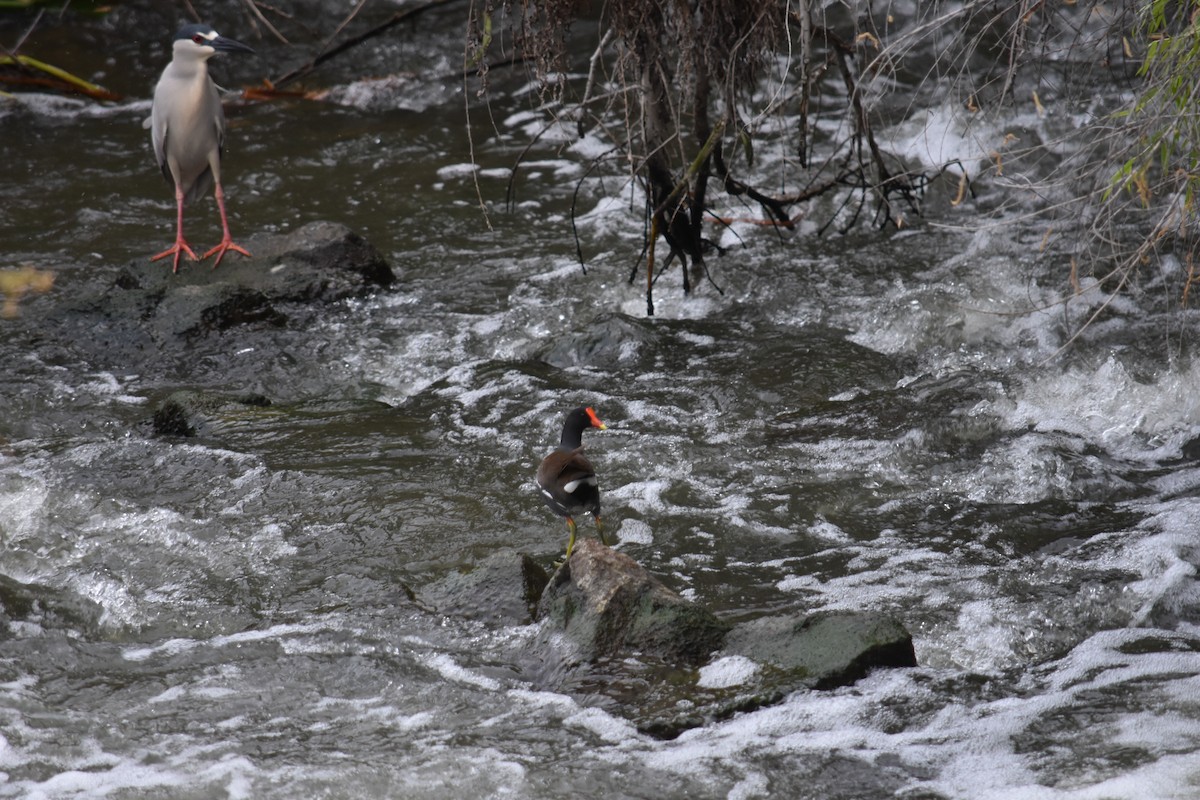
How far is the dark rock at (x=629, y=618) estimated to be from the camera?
12.3 ft

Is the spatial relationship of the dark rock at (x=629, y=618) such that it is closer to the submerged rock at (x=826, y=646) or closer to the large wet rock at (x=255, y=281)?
the submerged rock at (x=826, y=646)

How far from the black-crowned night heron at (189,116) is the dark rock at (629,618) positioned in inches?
172

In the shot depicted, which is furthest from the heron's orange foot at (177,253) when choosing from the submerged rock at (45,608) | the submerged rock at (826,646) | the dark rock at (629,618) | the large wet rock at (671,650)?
the submerged rock at (826,646)

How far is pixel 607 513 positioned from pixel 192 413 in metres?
2.23

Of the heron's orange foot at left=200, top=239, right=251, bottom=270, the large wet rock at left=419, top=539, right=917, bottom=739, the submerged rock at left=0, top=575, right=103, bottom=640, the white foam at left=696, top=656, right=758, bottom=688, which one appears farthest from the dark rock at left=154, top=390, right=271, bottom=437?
the white foam at left=696, top=656, right=758, bottom=688

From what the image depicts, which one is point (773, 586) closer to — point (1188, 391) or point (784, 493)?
point (784, 493)

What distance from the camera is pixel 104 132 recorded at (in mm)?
10336

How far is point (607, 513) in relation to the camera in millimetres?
4922

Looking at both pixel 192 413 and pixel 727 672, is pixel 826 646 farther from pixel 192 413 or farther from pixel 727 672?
pixel 192 413

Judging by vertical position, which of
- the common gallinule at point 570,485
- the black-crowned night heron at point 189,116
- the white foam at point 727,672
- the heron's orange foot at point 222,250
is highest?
the black-crowned night heron at point 189,116

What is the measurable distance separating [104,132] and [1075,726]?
955cm

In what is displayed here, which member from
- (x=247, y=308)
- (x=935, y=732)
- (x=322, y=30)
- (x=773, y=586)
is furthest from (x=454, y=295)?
(x=322, y=30)

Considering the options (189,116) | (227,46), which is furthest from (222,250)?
(227,46)

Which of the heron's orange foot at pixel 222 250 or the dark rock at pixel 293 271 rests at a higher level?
the heron's orange foot at pixel 222 250
